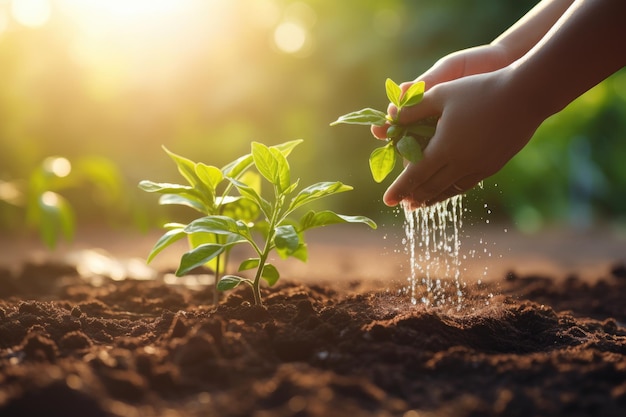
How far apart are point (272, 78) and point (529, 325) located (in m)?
6.65

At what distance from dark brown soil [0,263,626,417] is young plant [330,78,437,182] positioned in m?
0.46

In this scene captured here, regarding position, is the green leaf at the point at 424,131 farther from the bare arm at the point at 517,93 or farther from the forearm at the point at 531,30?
the forearm at the point at 531,30

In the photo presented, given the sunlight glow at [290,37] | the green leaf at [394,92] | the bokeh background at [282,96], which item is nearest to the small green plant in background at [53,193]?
the green leaf at [394,92]

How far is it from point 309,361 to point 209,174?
780mm

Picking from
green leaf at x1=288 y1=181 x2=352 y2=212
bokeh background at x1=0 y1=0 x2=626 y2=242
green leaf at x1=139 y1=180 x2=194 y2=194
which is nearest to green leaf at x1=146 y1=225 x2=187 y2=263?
green leaf at x1=139 y1=180 x2=194 y2=194

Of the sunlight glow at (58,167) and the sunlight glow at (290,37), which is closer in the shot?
the sunlight glow at (58,167)

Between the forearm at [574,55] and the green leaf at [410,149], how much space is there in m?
0.31

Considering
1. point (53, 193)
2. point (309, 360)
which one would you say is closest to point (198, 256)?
point (309, 360)

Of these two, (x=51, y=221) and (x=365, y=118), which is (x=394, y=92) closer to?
(x=365, y=118)

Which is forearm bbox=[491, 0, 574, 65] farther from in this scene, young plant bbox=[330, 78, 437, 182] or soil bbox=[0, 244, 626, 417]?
soil bbox=[0, 244, 626, 417]

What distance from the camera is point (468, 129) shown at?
6.11 ft

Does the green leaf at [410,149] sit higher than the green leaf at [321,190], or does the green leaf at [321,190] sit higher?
the green leaf at [410,149]

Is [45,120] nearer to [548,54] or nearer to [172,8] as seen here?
[172,8]

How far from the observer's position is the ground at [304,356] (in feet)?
4.30
